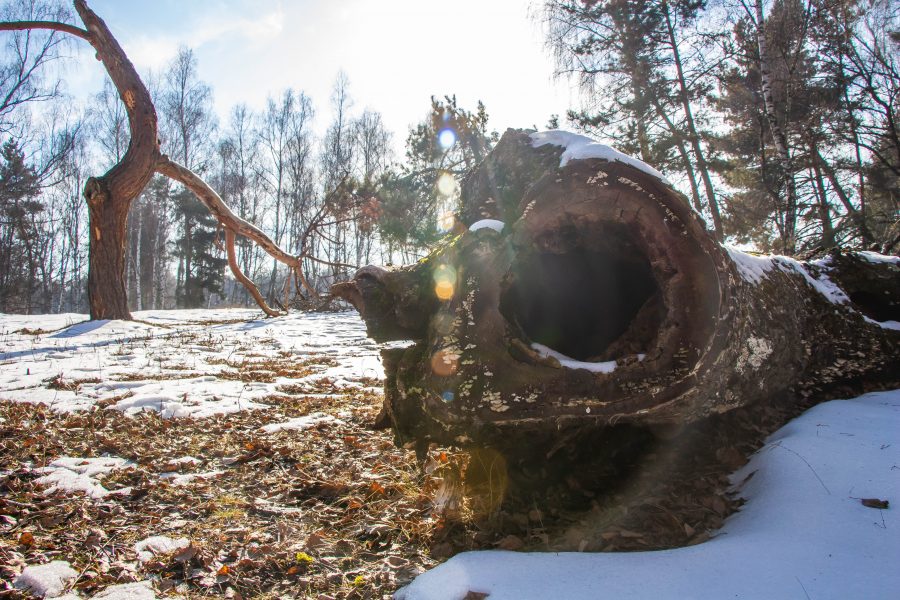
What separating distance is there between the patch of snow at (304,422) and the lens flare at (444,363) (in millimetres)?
1848

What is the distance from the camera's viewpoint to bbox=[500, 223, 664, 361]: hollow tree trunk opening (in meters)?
1.90

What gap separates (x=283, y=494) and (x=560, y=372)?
5.33 feet

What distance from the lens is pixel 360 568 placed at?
5.33 feet

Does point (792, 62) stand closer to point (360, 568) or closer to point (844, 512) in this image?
point (844, 512)

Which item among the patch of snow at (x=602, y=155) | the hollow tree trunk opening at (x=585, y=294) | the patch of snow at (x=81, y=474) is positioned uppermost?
the patch of snow at (x=602, y=155)

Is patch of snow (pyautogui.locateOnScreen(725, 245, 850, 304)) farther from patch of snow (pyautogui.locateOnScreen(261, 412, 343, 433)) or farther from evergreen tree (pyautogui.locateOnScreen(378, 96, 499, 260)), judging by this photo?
evergreen tree (pyautogui.locateOnScreen(378, 96, 499, 260))

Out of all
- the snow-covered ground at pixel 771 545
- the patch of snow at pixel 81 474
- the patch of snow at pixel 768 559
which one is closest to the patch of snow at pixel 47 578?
the snow-covered ground at pixel 771 545

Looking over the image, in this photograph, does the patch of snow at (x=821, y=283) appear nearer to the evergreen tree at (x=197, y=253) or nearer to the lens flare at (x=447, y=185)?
the lens flare at (x=447, y=185)

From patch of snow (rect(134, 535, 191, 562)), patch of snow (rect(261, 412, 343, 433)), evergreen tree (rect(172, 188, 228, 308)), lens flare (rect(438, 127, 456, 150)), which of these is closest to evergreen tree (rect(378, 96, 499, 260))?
lens flare (rect(438, 127, 456, 150))

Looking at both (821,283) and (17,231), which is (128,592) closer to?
(821,283)

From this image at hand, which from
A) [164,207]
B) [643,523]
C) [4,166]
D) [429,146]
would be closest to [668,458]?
[643,523]

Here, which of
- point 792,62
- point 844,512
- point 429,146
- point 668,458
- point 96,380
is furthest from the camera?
→ point 429,146

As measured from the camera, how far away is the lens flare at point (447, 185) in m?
10.2

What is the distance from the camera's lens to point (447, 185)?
10.4 meters
